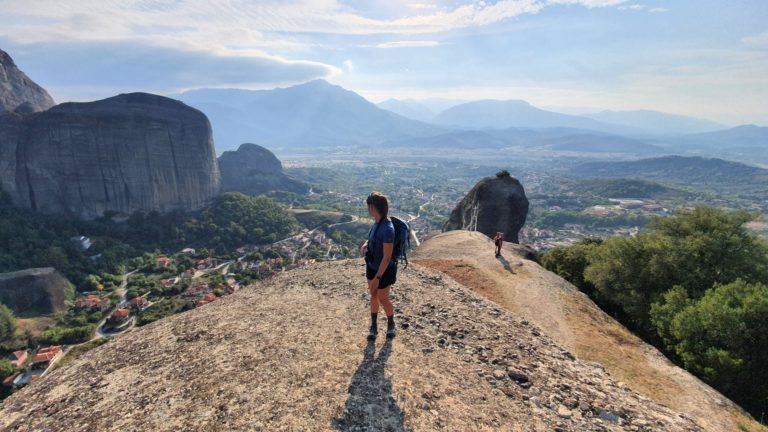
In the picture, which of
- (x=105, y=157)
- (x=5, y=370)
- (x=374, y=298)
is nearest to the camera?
(x=374, y=298)

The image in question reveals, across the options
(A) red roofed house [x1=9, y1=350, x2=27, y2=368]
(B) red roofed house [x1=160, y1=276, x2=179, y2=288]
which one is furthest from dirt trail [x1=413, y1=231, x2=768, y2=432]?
(B) red roofed house [x1=160, y1=276, x2=179, y2=288]

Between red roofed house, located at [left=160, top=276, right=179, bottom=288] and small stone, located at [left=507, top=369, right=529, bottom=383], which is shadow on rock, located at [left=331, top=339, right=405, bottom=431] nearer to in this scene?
small stone, located at [left=507, top=369, right=529, bottom=383]

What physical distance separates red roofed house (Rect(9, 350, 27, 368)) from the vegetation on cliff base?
43.4m

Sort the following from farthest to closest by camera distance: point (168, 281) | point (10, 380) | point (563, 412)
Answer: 1. point (168, 281)
2. point (10, 380)
3. point (563, 412)

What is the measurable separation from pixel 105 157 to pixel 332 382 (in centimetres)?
8518

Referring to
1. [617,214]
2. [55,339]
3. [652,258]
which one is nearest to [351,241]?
[55,339]

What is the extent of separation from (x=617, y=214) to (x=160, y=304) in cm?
11717

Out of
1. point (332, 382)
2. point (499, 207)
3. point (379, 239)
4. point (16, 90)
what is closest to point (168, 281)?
point (499, 207)

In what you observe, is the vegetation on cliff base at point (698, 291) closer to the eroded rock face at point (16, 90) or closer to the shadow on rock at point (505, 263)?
the shadow on rock at point (505, 263)

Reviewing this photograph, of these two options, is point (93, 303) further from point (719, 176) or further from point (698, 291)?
point (719, 176)

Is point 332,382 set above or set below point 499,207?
above

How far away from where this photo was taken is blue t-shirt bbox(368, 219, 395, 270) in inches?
241

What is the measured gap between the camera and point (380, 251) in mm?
6398

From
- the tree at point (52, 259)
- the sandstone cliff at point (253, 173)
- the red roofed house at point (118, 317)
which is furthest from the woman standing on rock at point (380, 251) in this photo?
the sandstone cliff at point (253, 173)
